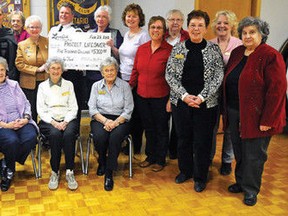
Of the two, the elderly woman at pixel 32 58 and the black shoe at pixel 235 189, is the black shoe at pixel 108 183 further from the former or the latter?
the elderly woman at pixel 32 58

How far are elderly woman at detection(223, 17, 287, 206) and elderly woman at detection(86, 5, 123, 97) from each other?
1246mm

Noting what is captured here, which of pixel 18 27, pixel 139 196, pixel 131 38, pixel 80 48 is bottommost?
pixel 139 196

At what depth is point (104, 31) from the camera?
3.74 metres

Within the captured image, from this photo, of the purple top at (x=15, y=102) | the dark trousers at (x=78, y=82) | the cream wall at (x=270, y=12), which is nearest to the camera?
the purple top at (x=15, y=102)

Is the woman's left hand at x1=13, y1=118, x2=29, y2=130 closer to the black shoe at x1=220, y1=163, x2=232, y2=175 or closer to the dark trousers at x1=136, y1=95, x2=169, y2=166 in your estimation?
the dark trousers at x1=136, y1=95, x2=169, y2=166

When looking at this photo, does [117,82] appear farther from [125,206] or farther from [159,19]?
[125,206]

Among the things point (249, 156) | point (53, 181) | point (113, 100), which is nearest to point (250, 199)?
point (249, 156)

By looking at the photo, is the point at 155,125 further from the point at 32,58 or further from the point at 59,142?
the point at 32,58

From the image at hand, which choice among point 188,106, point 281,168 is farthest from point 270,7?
point 188,106

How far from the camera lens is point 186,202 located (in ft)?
9.79

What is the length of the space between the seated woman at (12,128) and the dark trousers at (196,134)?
1.30 meters

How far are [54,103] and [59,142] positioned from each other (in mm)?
389

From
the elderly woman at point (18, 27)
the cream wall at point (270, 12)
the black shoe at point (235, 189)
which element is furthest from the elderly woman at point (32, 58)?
the black shoe at point (235, 189)

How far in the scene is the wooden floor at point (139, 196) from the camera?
283 centimetres
